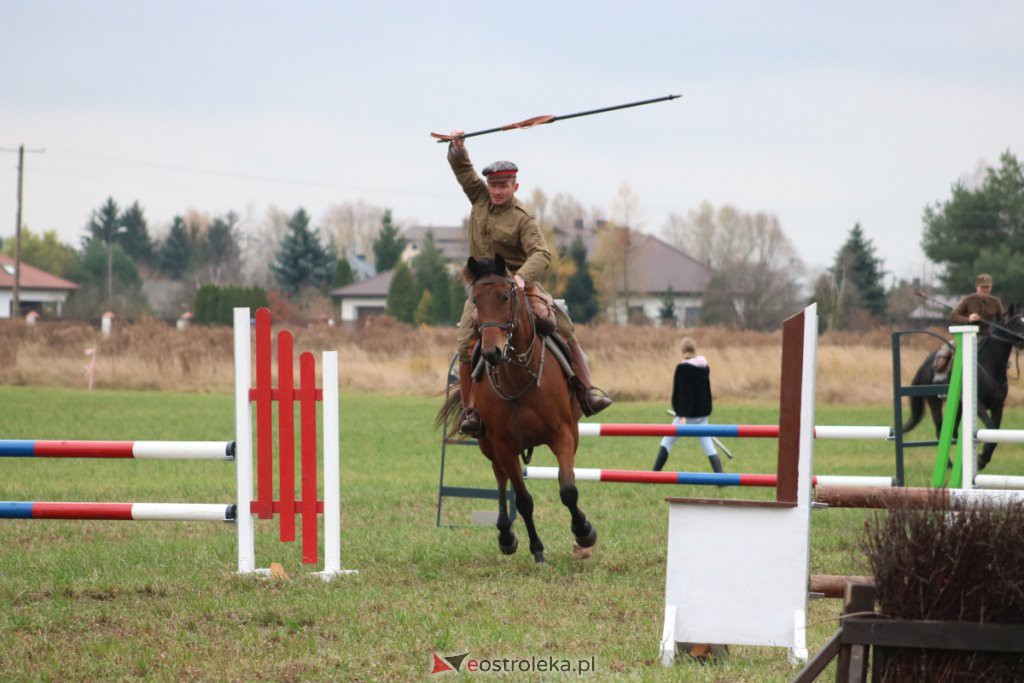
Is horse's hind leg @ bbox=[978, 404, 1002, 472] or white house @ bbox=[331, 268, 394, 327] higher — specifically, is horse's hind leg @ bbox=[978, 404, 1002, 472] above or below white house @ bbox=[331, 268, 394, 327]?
below

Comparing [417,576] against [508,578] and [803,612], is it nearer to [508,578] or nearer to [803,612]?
[508,578]

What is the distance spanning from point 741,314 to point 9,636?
73311 millimetres

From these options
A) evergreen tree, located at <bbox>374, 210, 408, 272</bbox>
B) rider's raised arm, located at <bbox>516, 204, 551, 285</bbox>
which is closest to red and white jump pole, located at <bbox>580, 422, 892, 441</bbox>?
rider's raised arm, located at <bbox>516, 204, 551, 285</bbox>

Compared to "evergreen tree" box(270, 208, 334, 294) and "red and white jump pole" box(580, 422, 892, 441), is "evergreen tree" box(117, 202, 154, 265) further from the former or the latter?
"red and white jump pole" box(580, 422, 892, 441)

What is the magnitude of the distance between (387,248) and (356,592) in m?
98.1

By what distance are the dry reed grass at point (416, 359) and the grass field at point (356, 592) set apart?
16588 millimetres

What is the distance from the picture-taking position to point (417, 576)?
8.70m

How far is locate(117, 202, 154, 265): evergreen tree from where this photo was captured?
400ft

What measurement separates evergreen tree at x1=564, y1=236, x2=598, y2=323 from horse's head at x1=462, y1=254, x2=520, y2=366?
6755 centimetres

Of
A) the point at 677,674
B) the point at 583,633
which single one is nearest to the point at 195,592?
the point at 583,633

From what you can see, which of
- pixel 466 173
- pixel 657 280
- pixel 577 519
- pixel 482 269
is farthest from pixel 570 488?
pixel 657 280

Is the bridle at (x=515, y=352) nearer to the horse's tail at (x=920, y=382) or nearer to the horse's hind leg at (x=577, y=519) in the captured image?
the horse's hind leg at (x=577, y=519)

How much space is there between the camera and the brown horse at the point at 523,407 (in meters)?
8.66

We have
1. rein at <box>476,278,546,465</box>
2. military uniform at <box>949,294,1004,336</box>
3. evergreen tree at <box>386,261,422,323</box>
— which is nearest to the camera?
rein at <box>476,278,546,465</box>
